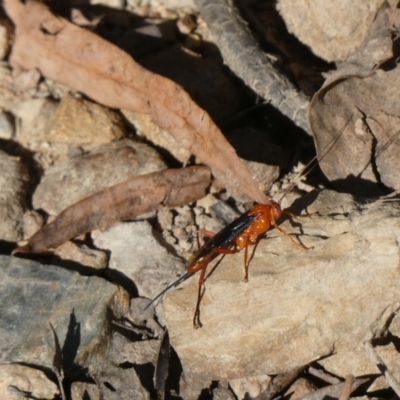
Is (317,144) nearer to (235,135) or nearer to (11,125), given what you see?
(235,135)

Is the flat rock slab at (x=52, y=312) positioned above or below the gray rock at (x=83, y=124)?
below

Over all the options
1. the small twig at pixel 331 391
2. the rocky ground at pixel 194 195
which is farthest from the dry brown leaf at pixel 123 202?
the small twig at pixel 331 391

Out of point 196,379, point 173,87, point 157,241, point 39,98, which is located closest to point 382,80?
point 173,87

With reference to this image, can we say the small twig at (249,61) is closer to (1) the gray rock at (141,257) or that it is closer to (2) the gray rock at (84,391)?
(1) the gray rock at (141,257)

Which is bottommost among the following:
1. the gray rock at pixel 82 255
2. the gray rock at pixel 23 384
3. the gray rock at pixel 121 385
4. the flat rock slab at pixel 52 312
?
the gray rock at pixel 23 384

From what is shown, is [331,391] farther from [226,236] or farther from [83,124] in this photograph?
[83,124]

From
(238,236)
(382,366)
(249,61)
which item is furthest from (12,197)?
(382,366)
